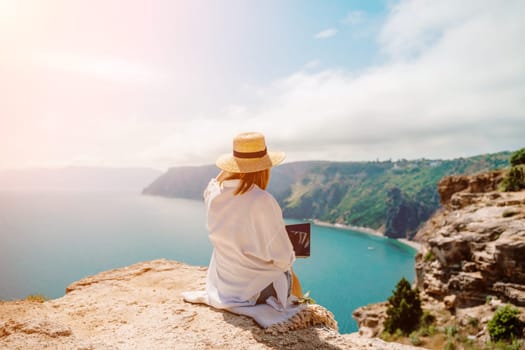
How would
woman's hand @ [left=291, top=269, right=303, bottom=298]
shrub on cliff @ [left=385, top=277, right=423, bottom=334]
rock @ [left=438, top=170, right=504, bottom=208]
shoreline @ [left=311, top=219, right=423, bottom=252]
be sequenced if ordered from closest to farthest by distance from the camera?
woman's hand @ [left=291, top=269, right=303, bottom=298]
shrub on cliff @ [left=385, top=277, right=423, bottom=334]
rock @ [left=438, top=170, right=504, bottom=208]
shoreline @ [left=311, top=219, right=423, bottom=252]

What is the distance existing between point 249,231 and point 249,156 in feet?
2.72

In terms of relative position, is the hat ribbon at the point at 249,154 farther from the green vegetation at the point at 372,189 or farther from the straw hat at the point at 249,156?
the green vegetation at the point at 372,189

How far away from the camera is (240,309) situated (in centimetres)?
351

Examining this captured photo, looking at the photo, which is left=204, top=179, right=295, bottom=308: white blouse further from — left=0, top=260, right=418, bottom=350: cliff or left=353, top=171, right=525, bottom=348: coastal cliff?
left=353, top=171, right=525, bottom=348: coastal cliff

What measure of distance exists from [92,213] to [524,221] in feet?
393

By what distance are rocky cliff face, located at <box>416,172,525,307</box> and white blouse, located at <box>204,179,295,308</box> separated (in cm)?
1634

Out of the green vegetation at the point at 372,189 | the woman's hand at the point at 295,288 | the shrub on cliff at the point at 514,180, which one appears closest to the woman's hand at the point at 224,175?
the woman's hand at the point at 295,288

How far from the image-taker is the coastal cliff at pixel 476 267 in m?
14.6

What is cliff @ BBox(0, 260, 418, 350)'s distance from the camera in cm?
289

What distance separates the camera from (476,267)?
16.9 meters

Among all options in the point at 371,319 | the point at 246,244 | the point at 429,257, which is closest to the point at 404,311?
the point at 371,319

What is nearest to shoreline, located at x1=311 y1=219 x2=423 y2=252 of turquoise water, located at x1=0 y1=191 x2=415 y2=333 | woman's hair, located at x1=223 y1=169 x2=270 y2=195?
turquoise water, located at x1=0 y1=191 x2=415 y2=333

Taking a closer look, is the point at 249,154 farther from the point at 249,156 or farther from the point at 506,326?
the point at 506,326

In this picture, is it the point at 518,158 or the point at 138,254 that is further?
the point at 138,254
